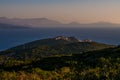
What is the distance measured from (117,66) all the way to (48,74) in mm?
4363

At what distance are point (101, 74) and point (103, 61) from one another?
5323 millimetres

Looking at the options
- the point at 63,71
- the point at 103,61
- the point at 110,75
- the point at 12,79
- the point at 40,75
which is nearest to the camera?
the point at 12,79

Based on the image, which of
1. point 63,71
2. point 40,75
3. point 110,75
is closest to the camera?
point 110,75

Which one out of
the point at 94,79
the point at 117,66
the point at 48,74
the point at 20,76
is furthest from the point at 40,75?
the point at 117,66

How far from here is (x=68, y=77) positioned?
52.7ft

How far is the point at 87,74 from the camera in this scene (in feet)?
54.2

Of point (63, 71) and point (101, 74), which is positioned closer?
point (101, 74)

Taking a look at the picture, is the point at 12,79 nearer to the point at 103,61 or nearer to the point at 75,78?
the point at 75,78

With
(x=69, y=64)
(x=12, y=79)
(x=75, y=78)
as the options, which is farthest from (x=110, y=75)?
(x=69, y=64)

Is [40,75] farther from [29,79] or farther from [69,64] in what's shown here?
[69,64]

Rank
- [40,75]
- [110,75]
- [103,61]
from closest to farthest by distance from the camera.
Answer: [110,75] < [40,75] < [103,61]

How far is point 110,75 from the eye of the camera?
1530cm

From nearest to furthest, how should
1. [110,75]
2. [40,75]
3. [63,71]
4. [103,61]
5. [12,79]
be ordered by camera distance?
[12,79]
[110,75]
[40,75]
[63,71]
[103,61]

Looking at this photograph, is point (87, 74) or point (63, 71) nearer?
point (87, 74)
